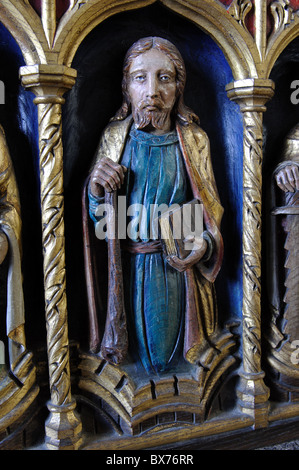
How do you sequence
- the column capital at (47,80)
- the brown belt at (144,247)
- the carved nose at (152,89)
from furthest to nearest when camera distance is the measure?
the brown belt at (144,247)
the carved nose at (152,89)
the column capital at (47,80)

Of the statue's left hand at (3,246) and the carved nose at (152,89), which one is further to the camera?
the carved nose at (152,89)

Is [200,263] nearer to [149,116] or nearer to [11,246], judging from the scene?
[149,116]

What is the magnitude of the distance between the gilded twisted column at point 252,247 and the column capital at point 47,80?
31.9 inches

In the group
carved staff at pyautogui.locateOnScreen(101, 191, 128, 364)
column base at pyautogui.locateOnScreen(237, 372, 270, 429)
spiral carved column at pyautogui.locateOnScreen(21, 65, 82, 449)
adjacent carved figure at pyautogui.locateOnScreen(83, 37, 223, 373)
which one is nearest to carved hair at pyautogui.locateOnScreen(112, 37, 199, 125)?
adjacent carved figure at pyautogui.locateOnScreen(83, 37, 223, 373)

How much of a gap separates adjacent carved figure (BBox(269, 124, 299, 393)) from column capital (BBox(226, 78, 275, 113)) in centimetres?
32

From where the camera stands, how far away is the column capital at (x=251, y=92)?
2.36m

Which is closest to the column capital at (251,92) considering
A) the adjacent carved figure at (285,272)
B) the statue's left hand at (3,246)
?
the adjacent carved figure at (285,272)

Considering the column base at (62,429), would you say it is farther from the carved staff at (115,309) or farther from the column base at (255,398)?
the column base at (255,398)

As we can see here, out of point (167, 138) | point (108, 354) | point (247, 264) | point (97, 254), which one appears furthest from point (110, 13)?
point (108, 354)

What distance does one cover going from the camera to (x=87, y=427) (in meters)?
2.34

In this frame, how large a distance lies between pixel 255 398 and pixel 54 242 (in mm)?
1270

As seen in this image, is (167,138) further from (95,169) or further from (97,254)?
(97,254)

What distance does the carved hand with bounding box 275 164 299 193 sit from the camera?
8.17ft

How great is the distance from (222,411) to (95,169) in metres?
1.37
